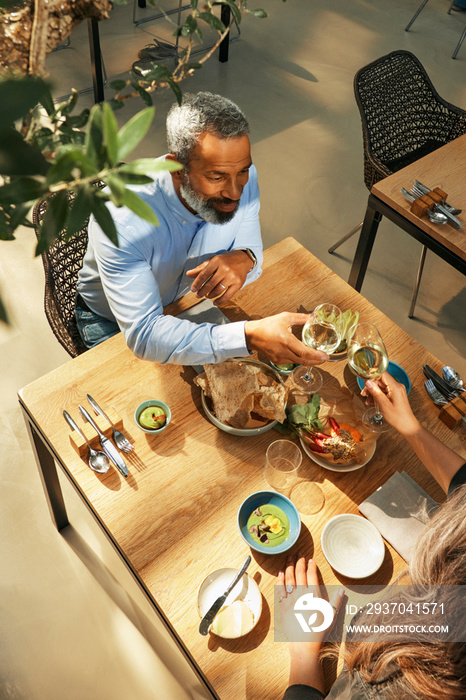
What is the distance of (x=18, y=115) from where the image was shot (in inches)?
11.4

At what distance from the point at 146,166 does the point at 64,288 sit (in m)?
1.80

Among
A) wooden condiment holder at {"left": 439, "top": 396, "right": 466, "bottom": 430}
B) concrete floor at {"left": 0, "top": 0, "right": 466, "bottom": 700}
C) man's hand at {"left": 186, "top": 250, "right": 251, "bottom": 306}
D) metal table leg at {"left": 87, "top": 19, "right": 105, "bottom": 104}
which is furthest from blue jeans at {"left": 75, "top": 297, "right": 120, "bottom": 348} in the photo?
metal table leg at {"left": 87, "top": 19, "right": 105, "bottom": 104}

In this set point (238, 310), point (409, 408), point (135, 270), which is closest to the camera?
point (409, 408)

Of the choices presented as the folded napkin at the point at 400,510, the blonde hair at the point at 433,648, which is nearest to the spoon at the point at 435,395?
the folded napkin at the point at 400,510

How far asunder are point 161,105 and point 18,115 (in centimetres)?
408

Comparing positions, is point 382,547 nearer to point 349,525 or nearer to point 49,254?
point 349,525

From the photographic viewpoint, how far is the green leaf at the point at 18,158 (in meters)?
0.32

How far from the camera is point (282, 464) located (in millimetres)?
1471

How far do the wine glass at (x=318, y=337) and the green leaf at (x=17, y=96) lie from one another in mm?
1345

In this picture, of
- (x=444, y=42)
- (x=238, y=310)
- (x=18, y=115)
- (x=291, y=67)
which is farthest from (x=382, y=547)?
(x=444, y=42)

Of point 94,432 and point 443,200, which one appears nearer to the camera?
point 94,432

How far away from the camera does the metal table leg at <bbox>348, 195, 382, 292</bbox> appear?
2445 mm

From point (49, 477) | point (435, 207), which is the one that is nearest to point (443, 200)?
point (435, 207)

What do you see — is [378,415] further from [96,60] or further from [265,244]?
[96,60]
